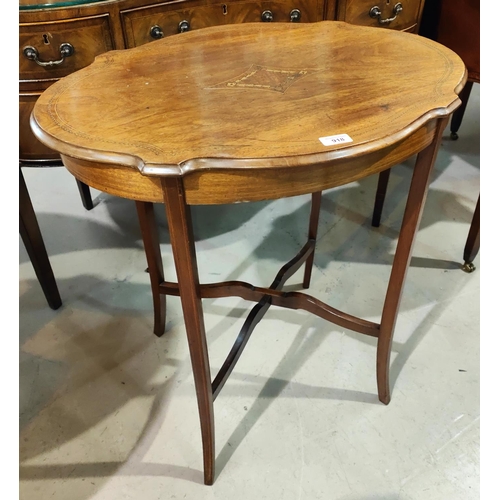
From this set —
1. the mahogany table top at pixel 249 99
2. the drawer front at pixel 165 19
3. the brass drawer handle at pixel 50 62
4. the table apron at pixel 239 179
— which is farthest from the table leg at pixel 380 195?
the brass drawer handle at pixel 50 62

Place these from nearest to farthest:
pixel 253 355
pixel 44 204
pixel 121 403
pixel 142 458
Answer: pixel 142 458 → pixel 121 403 → pixel 253 355 → pixel 44 204

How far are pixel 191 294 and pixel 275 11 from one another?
104 centimetres

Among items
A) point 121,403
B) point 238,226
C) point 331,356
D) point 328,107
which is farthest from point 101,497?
point 238,226

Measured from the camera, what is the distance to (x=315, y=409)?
1.15 metres

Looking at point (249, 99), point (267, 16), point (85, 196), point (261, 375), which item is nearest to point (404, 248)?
point (249, 99)

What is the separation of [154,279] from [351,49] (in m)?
0.72

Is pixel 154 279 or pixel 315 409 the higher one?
pixel 154 279

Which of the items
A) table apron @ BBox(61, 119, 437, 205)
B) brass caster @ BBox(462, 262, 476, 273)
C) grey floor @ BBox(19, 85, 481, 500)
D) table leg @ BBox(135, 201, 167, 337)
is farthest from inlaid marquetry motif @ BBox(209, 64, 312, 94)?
brass caster @ BBox(462, 262, 476, 273)

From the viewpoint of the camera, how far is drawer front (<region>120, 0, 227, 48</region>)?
127cm

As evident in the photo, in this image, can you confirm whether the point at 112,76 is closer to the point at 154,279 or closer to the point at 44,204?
the point at 154,279

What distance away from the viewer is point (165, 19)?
51.8 inches

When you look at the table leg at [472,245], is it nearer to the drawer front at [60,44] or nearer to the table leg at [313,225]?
the table leg at [313,225]

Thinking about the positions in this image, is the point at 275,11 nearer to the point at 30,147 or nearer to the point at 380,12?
the point at 380,12

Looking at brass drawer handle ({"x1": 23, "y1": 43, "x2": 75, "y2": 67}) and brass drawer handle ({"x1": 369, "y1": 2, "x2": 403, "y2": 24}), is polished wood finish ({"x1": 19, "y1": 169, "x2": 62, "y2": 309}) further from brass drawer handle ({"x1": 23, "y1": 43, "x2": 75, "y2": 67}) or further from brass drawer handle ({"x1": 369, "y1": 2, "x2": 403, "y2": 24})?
brass drawer handle ({"x1": 369, "y1": 2, "x2": 403, "y2": 24})
